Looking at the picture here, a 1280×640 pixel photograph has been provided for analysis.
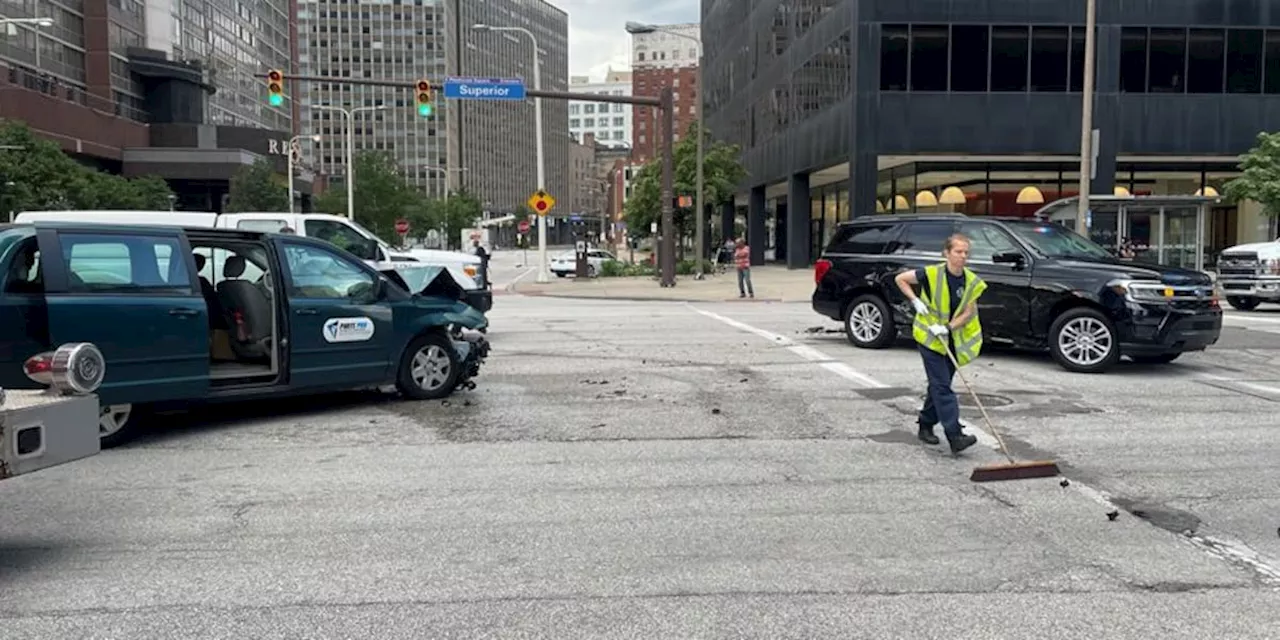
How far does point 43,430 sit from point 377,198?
57422 millimetres

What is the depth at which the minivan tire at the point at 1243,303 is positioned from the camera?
70.6ft

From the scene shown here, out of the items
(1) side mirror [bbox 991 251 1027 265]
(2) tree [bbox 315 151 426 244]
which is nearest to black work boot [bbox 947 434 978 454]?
(1) side mirror [bbox 991 251 1027 265]

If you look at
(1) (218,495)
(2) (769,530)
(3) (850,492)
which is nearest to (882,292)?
(3) (850,492)

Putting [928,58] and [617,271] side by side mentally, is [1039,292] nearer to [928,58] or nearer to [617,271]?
[928,58]

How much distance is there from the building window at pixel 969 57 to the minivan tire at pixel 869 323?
75.4ft

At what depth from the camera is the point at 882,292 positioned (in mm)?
13812

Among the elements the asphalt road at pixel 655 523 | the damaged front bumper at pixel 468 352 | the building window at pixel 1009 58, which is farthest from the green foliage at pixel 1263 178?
the damaged front bumper at pixel 468 352

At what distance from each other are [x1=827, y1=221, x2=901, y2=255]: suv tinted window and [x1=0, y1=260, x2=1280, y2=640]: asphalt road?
3.98 metres

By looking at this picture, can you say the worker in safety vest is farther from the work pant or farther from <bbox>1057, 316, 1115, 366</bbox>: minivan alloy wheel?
<bbox>1057, 316, 1115, 366</bbox>: minivan alloy wheel

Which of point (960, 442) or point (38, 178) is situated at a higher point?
point (38, 178)

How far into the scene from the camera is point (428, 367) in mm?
9906

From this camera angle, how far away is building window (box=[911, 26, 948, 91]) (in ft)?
112

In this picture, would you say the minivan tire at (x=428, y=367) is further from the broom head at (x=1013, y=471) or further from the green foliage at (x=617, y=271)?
the green foliage at (x=617, y=271)

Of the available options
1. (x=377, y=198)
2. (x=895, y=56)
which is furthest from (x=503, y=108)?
(x=895, y=56)
